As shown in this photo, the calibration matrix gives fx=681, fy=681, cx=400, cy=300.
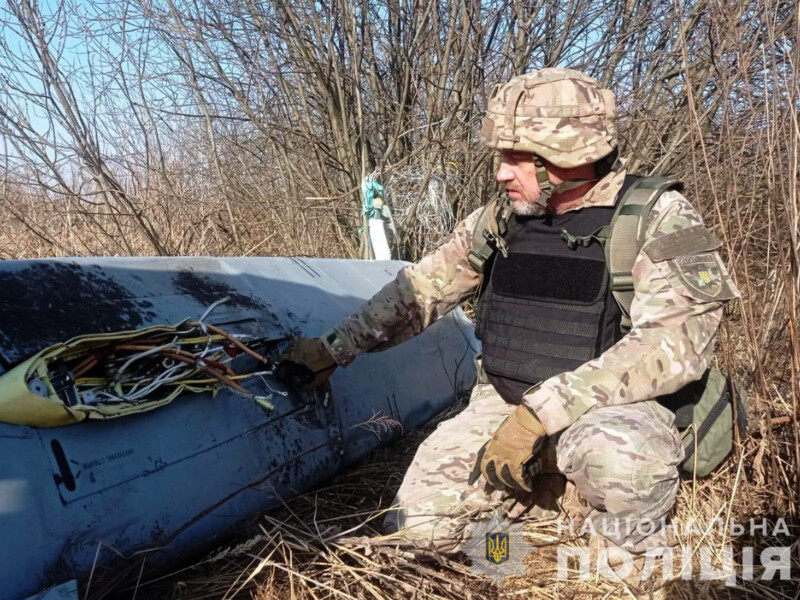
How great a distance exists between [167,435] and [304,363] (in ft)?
1.96

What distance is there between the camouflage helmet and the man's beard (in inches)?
6.9

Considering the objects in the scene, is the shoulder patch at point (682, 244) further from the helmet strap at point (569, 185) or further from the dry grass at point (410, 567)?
the dry grass at point (410, 567)

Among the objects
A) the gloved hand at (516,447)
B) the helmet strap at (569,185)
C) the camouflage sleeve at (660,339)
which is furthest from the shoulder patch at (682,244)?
the gloved hand at (516,447)

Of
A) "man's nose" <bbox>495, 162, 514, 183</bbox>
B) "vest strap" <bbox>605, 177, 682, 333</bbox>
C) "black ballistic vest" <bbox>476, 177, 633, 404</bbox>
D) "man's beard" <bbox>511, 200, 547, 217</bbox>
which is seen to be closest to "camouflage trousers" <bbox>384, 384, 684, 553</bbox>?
"black ballistic vest" <bbox>476, 177, 633, 404</bbox>

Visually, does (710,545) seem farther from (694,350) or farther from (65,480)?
(65,480)

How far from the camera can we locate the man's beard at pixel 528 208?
243 cm

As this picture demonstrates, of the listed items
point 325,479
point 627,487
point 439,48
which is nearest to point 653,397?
point 627,487

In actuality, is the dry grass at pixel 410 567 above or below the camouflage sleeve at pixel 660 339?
below

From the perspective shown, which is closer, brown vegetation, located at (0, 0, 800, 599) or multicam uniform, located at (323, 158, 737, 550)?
multicam uniform, located at (323, 158, 737, 550)

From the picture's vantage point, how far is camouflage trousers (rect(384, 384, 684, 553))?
1947 mm

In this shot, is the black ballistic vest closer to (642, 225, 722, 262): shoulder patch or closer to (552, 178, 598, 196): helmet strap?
(552, 178, 598, 196): helmet strap

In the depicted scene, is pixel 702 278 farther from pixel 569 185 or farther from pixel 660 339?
pixel 569 185

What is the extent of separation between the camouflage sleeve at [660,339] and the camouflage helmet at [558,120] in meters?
0.40

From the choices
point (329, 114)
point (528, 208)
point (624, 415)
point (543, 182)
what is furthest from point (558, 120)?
point (329, 114)
